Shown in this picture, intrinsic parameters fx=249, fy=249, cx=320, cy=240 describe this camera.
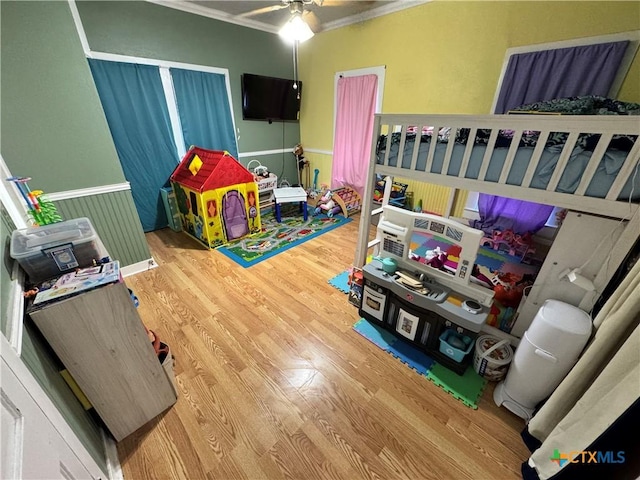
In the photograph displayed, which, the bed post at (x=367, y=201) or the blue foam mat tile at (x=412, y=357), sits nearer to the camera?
the blue foam mat tile at (x=412, y=357)

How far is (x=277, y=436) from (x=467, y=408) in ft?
3.39

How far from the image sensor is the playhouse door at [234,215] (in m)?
2.86

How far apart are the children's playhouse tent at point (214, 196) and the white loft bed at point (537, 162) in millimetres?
1814

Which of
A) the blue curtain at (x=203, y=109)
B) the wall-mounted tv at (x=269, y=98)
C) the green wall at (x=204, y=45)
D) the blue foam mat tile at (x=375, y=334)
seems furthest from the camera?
the wall-mounted tv at (x=269, y=98)

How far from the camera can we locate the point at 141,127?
2932 mm

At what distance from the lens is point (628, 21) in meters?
1.97

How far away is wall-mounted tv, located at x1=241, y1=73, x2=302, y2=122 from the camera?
12.3ft

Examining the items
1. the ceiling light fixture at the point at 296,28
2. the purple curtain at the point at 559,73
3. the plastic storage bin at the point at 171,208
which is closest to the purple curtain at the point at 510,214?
the purple curtain at the point at 559,73

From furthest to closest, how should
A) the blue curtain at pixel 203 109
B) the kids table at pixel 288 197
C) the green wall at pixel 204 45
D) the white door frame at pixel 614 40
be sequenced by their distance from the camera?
the kids table at pixel 288 197 < the blue curtain at pixel 203 109 < the green wall at pixel 204 45 < the white door frame at pixel 614 40

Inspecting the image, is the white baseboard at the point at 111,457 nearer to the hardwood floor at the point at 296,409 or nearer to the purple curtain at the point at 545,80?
the hardwood floor at the point at 296,409

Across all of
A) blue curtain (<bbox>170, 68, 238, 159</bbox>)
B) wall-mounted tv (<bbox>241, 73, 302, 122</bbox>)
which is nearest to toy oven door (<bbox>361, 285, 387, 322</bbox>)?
blue curtain (<bbox>170, 68, 238, 159</bbox>)

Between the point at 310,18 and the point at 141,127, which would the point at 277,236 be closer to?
the point at 141,127

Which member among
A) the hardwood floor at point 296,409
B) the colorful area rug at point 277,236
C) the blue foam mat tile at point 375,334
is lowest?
the hardwood floor at point 296,409

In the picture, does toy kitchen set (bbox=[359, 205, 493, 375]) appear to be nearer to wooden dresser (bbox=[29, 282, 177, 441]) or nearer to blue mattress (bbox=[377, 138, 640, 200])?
blue mattress (bbox=[377, 138, 640, 200])
